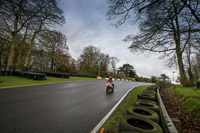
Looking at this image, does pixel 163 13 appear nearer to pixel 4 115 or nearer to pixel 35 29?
pixel 4 115

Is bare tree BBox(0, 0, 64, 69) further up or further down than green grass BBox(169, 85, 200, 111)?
further up

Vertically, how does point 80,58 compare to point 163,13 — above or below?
above

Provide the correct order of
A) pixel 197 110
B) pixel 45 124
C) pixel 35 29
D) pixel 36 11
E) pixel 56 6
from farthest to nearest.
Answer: pixel 35 29, pixel 56 6, pixel 36 11, pixel 197 110, pixel 45 124

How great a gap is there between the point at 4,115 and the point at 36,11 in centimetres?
1419

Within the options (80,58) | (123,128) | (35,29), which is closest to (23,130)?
(123,128)

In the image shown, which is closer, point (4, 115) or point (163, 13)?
point (4, 115)

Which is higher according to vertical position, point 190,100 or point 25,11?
point 25,11

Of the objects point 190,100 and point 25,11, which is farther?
point 25,11

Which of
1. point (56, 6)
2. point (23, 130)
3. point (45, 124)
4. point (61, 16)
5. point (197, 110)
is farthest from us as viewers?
point (61, 16)

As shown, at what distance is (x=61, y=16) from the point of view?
15633mm

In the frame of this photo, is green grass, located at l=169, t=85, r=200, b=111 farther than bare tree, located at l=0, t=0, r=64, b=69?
No

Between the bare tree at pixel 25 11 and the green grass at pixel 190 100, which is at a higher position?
the bare tree at pixel 25 11

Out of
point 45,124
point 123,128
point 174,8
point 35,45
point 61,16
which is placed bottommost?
point 45,124

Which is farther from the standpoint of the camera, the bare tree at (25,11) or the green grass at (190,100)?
the bare tree at (25,11)
